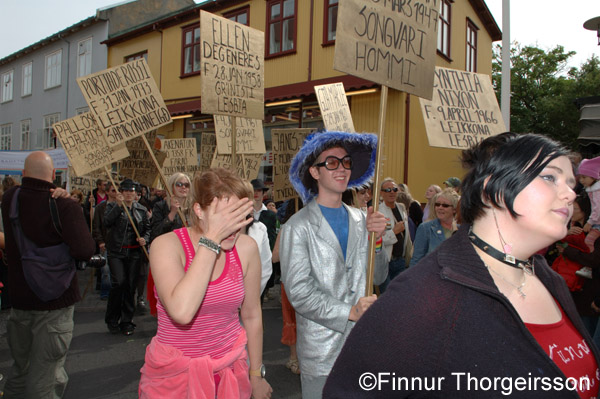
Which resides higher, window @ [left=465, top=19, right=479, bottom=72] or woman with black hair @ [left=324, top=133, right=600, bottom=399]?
window @ [left=465, top=19, right=479, bottom=72]

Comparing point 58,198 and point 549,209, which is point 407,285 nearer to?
point 549,209

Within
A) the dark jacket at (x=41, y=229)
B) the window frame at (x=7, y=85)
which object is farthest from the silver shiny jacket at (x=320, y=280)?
the window frame at (x=7, y=85)

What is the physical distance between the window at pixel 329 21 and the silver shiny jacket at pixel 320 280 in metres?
12.3

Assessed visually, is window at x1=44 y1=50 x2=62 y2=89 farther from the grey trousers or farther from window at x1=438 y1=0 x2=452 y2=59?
the grey trousers

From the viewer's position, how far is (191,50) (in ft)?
60.4

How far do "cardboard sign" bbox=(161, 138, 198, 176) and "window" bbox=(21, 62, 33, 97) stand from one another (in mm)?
24600

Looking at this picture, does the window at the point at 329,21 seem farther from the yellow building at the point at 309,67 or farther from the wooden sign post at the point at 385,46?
the wooden sign post at the point at 385,46

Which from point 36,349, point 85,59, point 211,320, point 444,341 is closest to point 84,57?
point 85,59

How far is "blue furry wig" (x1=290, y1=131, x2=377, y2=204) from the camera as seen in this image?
3.05 metres

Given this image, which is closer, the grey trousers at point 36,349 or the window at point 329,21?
the grey trousers at point 36,349

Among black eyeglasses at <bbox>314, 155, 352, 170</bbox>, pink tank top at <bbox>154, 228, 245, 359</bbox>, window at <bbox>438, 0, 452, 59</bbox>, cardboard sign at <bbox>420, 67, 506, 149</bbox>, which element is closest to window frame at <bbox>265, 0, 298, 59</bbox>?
window at <bbox>438, 0, 452, 59</bbox>

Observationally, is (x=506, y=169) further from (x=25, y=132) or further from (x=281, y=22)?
(x=25, y=132)

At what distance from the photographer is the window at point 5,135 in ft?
101

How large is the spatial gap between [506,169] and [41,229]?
10.9 feet
